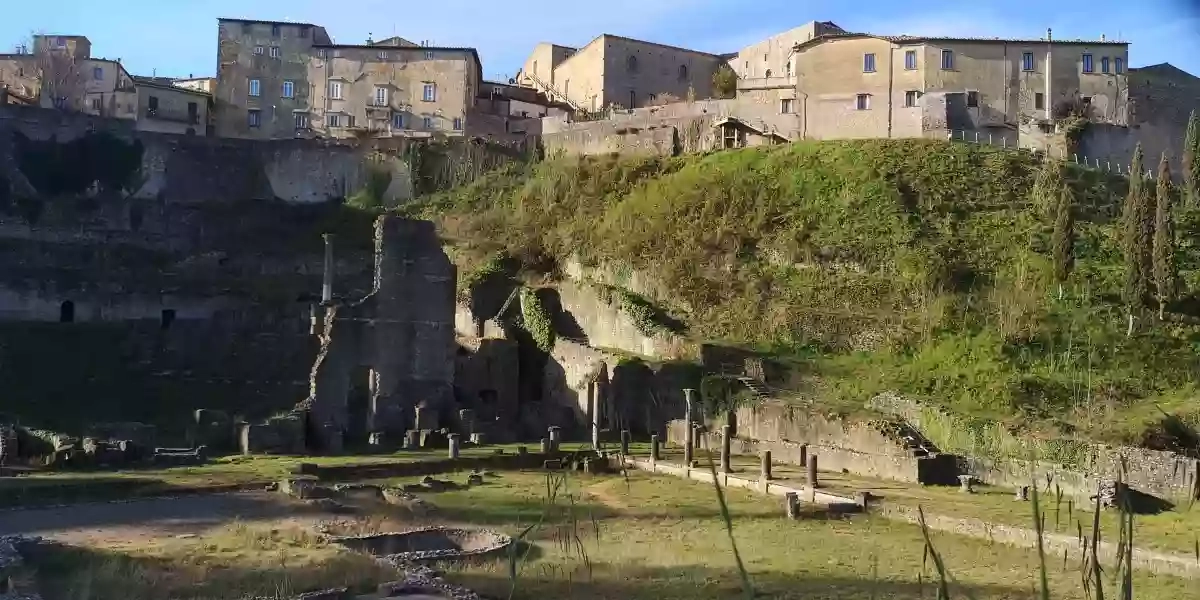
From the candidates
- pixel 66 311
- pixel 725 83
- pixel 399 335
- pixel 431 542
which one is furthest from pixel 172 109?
pixel 431 542

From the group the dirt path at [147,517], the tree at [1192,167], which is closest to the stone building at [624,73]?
the tree at [1192,167]

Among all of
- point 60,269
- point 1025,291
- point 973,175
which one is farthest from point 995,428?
point 60,269

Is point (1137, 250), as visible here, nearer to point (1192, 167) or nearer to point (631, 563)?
point (1192, 167)

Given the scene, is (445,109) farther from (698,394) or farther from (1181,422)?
(1181,422)

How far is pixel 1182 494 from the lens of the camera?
803 inches

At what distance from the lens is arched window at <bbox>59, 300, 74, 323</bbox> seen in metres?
43.2

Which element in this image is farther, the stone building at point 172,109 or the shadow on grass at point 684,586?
the stone building at point 172,109

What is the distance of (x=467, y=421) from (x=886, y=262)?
635 inches

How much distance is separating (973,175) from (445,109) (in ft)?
98.1

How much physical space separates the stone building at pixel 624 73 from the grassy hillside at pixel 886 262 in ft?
37.0

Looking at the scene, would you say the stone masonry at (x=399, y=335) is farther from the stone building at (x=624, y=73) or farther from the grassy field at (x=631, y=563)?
the stone building at (x=624, y=73)

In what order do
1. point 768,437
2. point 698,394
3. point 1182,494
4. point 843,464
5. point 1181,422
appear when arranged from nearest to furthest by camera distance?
point 1182,494
point 1181,422
point 843,464
point 768,437
point 698,394

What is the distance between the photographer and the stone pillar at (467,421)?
31953 mm

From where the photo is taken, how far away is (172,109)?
59.2 m
